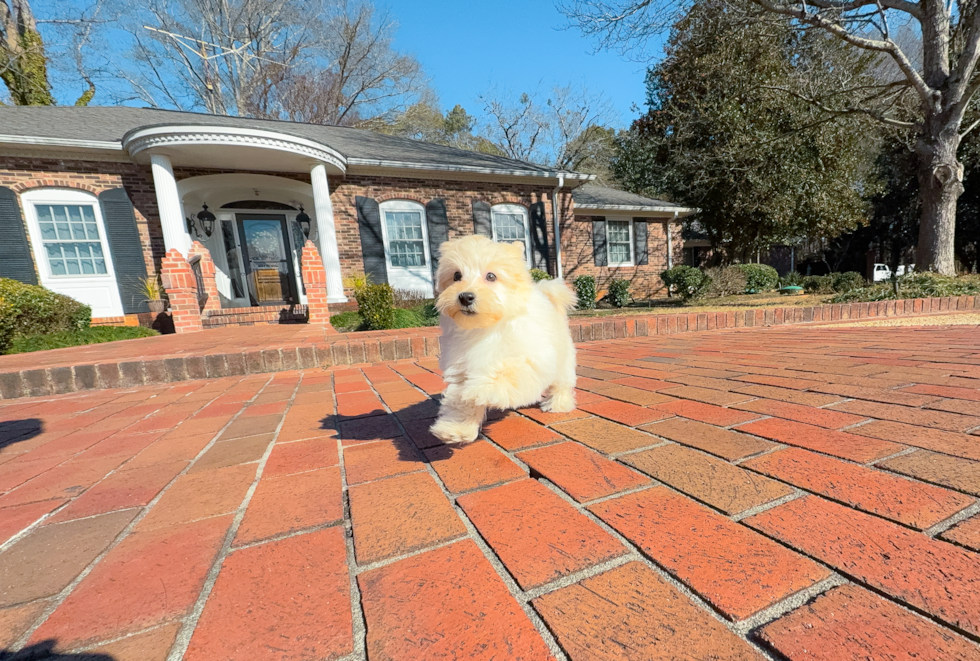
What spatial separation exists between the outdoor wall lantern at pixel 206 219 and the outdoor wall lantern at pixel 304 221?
2.09 m

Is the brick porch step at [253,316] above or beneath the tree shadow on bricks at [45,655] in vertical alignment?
above

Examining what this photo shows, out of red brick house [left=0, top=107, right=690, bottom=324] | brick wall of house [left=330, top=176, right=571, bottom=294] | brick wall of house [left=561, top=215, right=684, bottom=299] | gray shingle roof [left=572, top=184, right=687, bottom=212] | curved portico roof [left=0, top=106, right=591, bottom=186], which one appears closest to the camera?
curved portico roof [left=0, top=106, right=591, bottom=186]

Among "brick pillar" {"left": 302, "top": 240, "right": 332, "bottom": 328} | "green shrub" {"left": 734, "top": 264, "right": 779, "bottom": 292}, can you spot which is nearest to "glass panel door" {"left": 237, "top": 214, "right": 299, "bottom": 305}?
"brick pillar" {"left": 302, "top": 240, "right": 332, "bottom": 328}

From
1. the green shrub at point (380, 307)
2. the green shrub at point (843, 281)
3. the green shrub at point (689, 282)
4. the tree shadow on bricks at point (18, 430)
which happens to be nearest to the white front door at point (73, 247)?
the green shrub at point (380, 307)

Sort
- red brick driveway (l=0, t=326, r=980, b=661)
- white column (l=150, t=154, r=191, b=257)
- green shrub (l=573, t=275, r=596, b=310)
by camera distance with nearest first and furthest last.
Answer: red brick driveway (l=0, t=326, r=980, b=661) < white column (l=150, t=154, r=191, b=257) < green shrub (l=573, t=275, r=596, b=310)

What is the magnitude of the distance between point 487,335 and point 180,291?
29.0 feet

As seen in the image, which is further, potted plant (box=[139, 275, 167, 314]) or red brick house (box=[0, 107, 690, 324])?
potted plant (box=[139, 275, 167, 314])

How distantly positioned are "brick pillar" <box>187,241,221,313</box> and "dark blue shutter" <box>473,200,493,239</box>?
22.9 ft

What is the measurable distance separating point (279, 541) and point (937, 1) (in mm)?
16113

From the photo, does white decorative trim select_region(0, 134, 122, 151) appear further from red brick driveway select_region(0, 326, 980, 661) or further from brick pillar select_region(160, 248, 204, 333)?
red brick driveway select_region(0, 326, 980, 661)

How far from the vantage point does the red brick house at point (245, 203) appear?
8617mm

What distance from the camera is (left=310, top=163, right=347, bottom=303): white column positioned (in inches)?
380

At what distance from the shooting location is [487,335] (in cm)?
175

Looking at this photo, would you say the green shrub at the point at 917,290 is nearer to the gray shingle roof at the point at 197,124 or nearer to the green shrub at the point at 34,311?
the gray shingle roof at the point at 197,124
